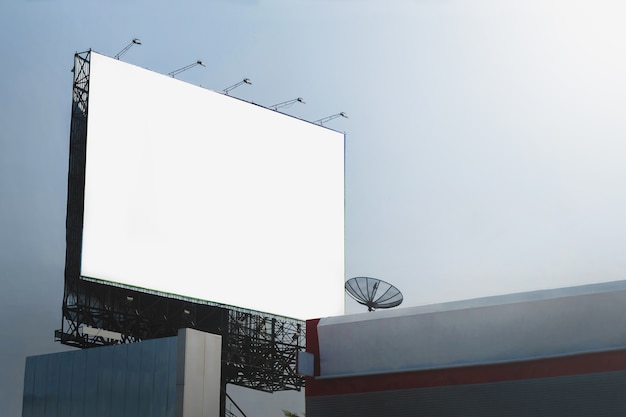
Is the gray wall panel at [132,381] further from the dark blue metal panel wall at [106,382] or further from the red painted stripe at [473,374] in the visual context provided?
the red painted stripe at [473,374]

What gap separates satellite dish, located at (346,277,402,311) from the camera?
102 ft

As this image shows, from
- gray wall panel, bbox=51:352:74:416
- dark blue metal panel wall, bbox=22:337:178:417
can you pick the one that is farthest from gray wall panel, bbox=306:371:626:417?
gray wall panel, bbox=51:352:74:416

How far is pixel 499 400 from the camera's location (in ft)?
72.1

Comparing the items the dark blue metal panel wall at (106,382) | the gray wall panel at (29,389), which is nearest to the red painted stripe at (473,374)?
the dark blue metal panel wall at (106,382)

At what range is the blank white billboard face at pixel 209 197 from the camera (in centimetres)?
3956

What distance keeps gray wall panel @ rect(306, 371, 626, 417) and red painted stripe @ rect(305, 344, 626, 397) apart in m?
0.12

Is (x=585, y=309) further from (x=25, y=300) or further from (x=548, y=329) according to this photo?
(x=25, y=300)

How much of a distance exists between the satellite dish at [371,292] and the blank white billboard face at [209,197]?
38.1ft

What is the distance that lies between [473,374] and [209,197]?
2305 centimetres

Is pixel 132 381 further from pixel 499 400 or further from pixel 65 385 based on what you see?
pixel 499 400

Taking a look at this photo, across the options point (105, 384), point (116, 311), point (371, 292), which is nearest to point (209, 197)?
point (116, 311)

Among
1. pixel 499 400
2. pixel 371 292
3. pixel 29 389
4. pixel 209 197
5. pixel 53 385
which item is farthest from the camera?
pixel 209 197

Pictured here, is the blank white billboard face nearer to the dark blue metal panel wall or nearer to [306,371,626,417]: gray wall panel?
the dark blue metal panel wall

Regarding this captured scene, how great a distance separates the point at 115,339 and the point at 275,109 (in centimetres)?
1443
